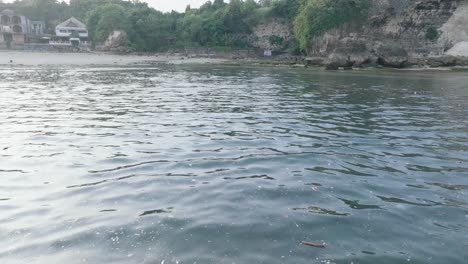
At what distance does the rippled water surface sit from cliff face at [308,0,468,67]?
58241 millimetres

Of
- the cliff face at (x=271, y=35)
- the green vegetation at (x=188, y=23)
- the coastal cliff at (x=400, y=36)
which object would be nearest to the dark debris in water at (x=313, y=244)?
the coastal cliff at (x=400, y=36)

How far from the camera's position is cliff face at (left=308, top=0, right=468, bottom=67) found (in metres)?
72.6

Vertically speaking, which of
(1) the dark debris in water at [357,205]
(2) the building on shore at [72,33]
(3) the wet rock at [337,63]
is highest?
(2) the building on shore at [72,33]

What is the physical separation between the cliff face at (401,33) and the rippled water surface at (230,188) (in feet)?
191

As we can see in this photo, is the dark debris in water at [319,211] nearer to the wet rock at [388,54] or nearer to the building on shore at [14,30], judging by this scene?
the wet rock at [388,54]

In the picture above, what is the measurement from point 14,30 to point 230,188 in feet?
408

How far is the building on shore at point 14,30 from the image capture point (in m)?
105

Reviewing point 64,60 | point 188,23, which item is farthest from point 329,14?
point 64,60

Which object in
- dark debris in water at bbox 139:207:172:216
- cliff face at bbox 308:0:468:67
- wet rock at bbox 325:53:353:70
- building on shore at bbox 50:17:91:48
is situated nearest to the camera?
dark debris in water at bbox 139:207:172:216

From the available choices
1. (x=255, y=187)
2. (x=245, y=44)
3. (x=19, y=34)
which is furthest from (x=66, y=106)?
(x=19, y=34)

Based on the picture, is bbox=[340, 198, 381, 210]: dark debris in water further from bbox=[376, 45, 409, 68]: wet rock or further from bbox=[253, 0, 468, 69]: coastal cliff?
bbox=[376, 45, 409, 68]: wet rock

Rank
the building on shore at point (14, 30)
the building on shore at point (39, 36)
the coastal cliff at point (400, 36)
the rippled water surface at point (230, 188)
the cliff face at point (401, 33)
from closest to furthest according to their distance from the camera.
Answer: the rippled water surface at point (230, 188), the coastal cliff at point (400, 36), the cliff face at point (401, 33), the building on shore at point (14, 30), the building on shore at point (39, 36)

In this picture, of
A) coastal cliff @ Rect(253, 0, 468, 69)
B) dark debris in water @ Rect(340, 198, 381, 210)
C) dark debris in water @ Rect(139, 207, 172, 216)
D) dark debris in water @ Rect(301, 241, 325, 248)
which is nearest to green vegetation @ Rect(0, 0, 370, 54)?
coastal cliff @ Rect(253, 0, 468, 69)

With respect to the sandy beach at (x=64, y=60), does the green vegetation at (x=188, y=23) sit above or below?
above
